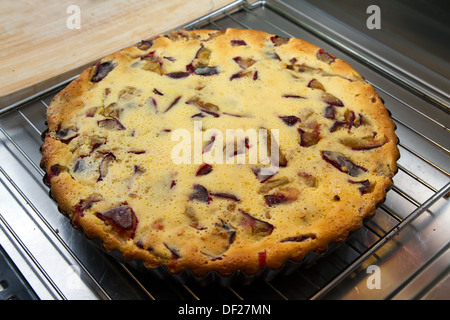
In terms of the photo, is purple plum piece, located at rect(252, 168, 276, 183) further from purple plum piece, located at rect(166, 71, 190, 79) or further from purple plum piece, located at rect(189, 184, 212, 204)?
purple plum piece, located at rect(166, 71, 190, 79)

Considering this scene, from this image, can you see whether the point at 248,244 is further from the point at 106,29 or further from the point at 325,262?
the point at 106,29

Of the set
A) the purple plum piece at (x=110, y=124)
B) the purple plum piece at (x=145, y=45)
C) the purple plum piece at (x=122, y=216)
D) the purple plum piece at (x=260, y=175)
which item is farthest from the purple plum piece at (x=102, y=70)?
the purple plum piece at (x=260, y=175)

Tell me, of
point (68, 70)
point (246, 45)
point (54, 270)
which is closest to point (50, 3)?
point (68, 70)

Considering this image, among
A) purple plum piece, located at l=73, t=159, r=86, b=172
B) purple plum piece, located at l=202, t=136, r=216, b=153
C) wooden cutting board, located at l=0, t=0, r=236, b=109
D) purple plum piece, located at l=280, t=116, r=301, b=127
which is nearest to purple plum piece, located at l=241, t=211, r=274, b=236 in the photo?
purple plum piece, located at l=202, t=136, r=216, b=153

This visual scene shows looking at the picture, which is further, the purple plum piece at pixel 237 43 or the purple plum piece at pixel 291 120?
the purple plum piece at pixel 237 43

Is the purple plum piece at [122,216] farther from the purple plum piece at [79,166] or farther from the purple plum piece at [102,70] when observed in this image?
the purple plum piece at [102,70]

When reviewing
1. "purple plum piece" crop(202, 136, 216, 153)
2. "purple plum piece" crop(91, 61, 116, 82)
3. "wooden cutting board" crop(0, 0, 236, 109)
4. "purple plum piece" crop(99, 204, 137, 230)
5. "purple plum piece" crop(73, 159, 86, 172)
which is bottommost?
"purple plum piece" crop(99, 204, 137, 230)

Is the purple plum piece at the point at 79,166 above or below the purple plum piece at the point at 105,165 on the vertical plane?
above
